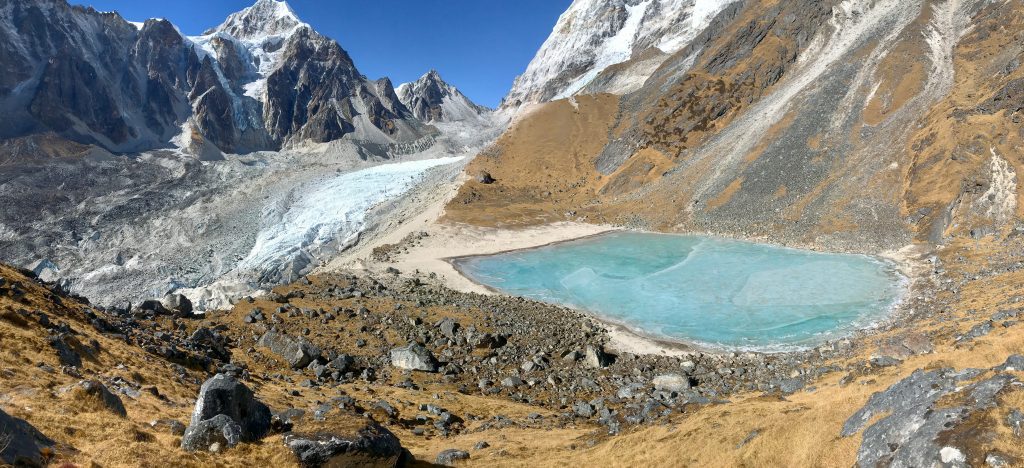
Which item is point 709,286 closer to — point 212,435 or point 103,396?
point 212,435

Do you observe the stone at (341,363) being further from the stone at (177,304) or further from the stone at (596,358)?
the stone at (596,358)

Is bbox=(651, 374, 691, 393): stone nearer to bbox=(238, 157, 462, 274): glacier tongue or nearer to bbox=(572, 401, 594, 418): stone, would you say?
bbox=(572, 401, 594, 418): stone

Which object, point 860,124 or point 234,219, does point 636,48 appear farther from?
point 234,219

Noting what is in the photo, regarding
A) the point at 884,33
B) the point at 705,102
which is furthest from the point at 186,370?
the point at 884,33

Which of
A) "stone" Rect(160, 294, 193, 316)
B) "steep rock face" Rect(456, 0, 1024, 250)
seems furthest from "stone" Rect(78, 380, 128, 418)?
Result: "steep rock face" Rect(456, 0, 1024, 250)

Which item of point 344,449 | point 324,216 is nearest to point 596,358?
point 344,449

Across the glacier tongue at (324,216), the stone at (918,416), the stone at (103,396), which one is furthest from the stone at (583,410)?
the glacier tongue at (324,216)

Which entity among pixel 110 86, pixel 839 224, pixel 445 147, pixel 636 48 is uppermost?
pixel 110 86
